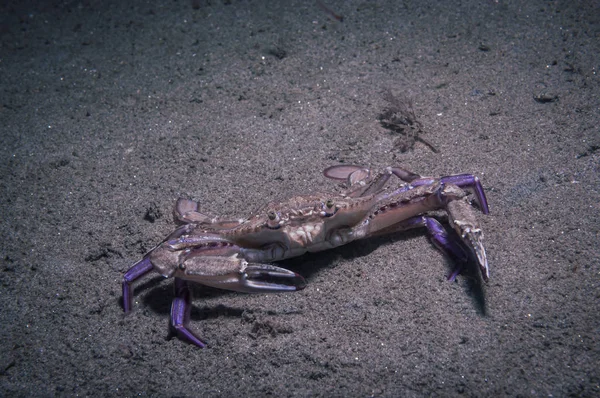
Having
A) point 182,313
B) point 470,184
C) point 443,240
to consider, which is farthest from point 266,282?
point 470,184

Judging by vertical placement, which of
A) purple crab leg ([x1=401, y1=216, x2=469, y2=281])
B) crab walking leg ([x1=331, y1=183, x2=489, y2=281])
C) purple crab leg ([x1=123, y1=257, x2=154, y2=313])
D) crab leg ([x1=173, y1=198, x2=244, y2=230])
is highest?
crab walking leg ([x1=331, y1=183, x2=489, y2=281])

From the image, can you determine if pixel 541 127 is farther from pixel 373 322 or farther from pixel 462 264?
pixel 373 322

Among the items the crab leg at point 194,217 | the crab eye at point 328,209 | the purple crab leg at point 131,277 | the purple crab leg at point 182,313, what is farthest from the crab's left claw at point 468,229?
the purple crab leg at point 131,277

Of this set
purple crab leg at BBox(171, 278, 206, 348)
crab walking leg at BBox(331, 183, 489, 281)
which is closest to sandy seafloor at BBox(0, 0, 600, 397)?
purple crab leg at BBox(171, 278, 206, 348)

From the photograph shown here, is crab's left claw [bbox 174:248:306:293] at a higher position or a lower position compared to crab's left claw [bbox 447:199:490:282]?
lower

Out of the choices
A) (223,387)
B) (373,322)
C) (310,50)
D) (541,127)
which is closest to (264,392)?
(223,387)

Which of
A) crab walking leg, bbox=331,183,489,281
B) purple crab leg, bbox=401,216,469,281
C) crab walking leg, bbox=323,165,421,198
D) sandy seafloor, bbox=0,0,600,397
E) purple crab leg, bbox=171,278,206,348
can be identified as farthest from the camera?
crab walking leg, bbox=323,165,421,198

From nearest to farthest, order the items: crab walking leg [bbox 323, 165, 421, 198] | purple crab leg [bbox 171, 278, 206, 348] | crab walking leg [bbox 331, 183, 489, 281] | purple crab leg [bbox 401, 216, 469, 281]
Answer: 1. purple crab leg [bbox 171, 278, 206, 348]
2. purple crab leg [bbox 401, 216, 469, 281]
3. crab walking leg [bbox 331, 183, 489, 281]
4. crab walking leg [bbox 323, 165, 421, 198]

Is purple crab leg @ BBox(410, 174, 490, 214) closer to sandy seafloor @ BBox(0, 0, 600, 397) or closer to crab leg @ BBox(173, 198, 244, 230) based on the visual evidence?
sandy seafloor @ BBox(0, 0, 600, 397)

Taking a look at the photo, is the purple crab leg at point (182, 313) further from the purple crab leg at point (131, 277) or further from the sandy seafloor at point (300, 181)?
the purple crab leg at point (131, 277)
